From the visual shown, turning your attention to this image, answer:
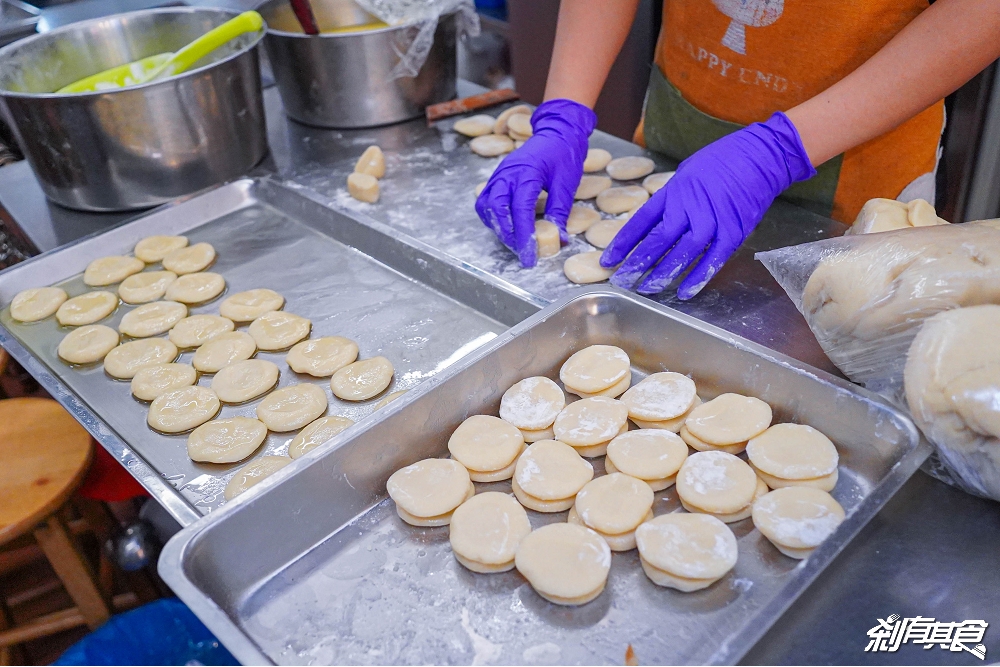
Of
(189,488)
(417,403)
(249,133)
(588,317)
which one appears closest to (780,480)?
(588,317)

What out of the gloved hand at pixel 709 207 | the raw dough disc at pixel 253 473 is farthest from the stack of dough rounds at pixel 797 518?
the raw dough disc at pixel 253 473

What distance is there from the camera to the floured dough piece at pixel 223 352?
1864mm

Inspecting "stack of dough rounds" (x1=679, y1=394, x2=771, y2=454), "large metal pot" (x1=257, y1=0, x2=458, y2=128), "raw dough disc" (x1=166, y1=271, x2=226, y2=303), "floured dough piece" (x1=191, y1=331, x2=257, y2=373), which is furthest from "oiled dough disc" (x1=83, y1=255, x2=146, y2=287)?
"stack of dough rounds" (x1=679, y1=394, x2=771, y2=454)

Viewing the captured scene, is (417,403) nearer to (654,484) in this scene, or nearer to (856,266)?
(654,484)

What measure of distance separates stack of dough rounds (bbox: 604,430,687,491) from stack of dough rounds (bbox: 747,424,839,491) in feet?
0.45

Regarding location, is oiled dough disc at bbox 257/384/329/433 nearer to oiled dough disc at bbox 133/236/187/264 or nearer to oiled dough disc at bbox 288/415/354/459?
oiled dough disc at bbox 288/415/354/459

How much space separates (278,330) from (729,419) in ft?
3.73

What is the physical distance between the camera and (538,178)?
2.10 metres

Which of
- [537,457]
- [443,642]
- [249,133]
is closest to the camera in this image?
[443,642]

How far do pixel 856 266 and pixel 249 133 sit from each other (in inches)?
76.9

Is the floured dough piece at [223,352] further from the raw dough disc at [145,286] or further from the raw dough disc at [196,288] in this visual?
the raw dough disc at [145,286]

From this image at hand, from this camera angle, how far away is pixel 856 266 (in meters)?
1.42

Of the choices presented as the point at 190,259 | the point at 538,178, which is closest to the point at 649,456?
the point at 538,178

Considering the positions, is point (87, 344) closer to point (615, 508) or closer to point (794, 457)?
point (615, 508)
